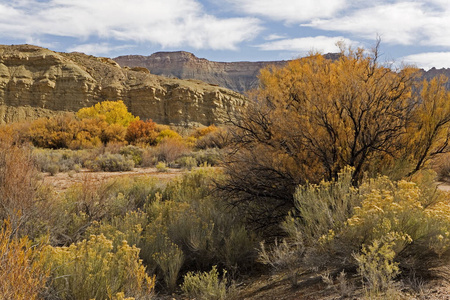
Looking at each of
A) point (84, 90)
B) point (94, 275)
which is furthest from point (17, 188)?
→ point (84, 90)

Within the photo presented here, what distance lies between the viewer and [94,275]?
3.36m

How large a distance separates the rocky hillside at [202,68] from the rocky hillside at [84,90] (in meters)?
74.8

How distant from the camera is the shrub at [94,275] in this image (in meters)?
3.33

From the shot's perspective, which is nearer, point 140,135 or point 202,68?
point 140,135

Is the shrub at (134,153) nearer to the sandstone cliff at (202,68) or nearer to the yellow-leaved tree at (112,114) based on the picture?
the yellow-leaved tree at (112,114)

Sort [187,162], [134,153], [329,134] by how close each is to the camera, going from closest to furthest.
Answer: [329,134], [187,162], [134,153]

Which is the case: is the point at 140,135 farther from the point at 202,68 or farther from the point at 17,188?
the point at 202,68

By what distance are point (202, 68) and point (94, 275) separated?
5696 inches

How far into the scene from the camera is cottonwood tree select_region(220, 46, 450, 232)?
575 centimetres

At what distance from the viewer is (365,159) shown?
19.3 ft

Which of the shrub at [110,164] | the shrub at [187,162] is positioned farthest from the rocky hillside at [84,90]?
the shrub at [110,164]

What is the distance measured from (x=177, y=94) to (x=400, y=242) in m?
58.7

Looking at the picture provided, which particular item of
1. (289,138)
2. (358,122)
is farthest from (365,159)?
(289,138)

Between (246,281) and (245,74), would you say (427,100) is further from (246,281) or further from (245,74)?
(245,74)
